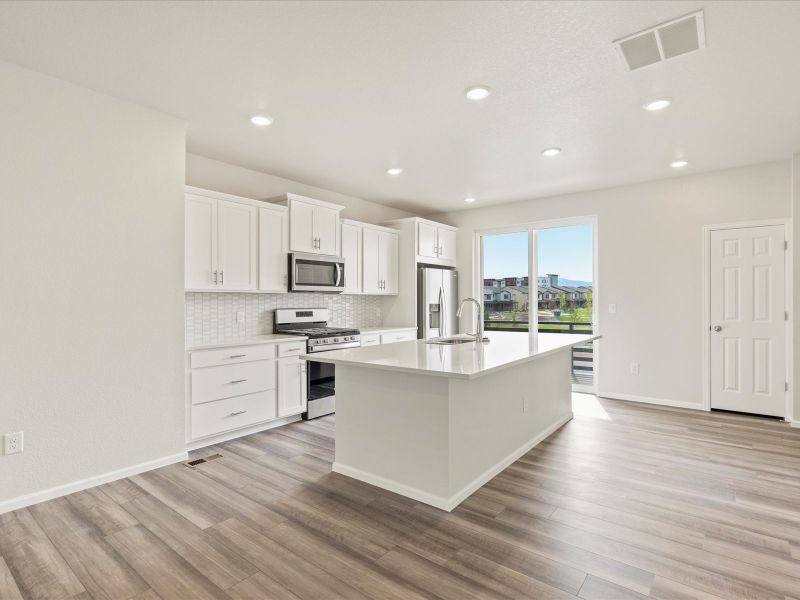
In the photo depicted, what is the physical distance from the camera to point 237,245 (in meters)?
3.95

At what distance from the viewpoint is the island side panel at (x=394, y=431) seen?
100 inches

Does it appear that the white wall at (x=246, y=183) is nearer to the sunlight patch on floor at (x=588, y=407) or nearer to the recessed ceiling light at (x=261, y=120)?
the recessed ceiling light at (x=261, y=120)

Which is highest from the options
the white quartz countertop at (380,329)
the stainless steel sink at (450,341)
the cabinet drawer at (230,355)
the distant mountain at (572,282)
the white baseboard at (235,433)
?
the distant mountain at (572,282)

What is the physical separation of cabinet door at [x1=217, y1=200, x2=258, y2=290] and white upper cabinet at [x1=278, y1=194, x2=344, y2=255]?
1.38 feet

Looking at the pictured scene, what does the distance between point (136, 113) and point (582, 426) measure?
4.46 metres

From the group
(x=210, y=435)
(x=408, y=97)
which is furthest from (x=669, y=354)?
(x=210, y=435)

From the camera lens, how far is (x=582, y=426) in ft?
13.6

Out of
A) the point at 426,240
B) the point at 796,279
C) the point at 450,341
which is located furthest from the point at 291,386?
the point at 796,279

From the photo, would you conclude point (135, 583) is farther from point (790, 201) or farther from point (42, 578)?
point (790, 201)

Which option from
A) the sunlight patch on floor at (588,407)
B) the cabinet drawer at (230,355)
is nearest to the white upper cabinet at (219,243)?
the cabinet drawer at (230,355)

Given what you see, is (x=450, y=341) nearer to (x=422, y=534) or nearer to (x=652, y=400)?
(x=422, y=534)

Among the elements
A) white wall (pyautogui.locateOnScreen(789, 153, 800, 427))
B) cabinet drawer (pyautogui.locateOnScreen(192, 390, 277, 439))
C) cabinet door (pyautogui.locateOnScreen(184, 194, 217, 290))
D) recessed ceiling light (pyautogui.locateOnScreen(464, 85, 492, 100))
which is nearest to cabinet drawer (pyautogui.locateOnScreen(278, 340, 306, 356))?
cabinet drawer (pyautogui.locateOnScreen(192, 390, 277, 439))

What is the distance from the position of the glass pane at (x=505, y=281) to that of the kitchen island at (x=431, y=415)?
2764 mm

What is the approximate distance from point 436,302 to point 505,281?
3.57 feet
